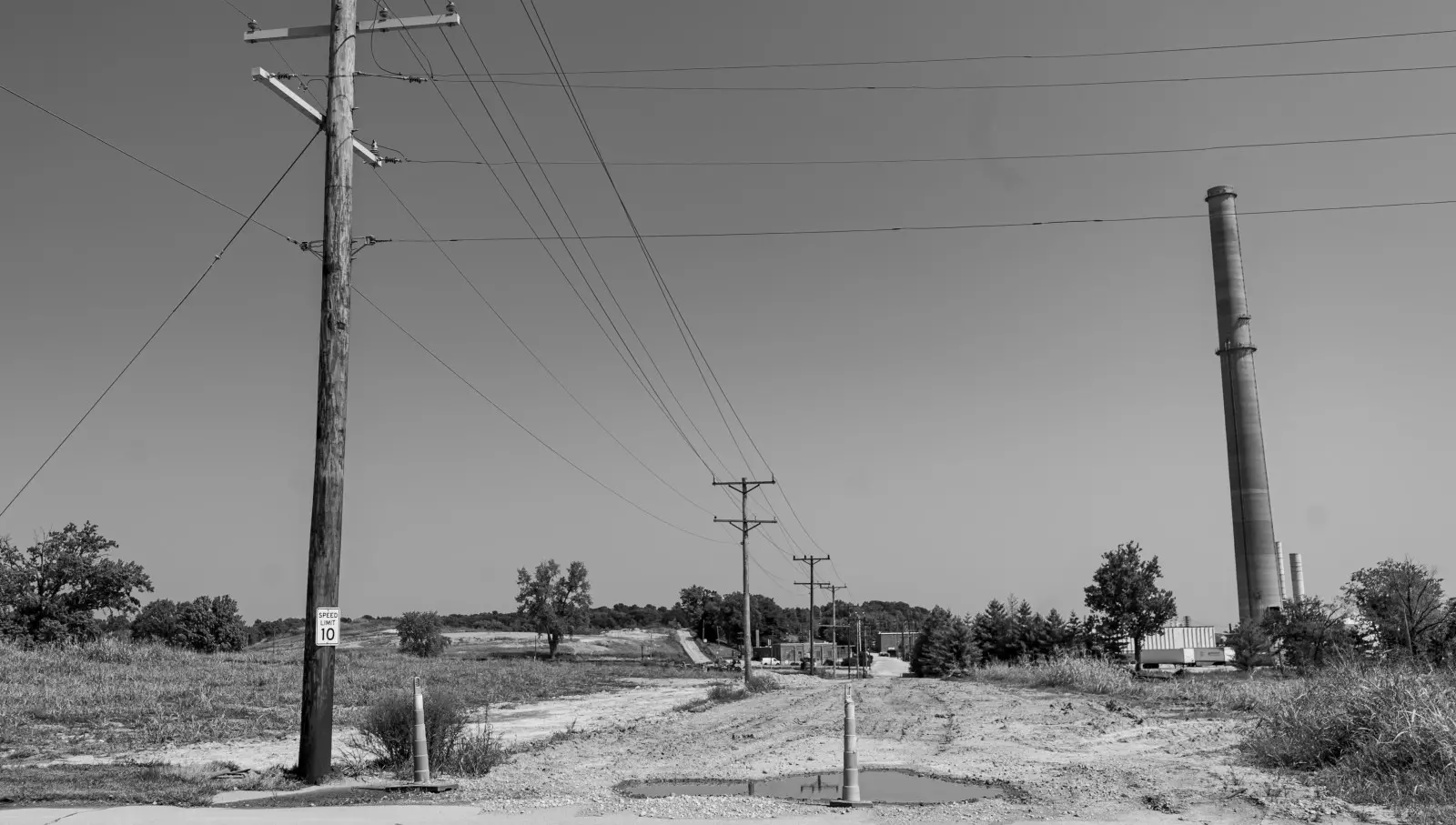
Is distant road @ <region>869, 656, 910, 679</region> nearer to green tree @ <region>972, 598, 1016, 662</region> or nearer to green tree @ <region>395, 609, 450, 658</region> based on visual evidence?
green tree @ <region>972, 598, 1016, 662</region>

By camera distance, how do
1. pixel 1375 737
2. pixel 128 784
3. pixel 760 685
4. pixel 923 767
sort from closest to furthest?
pixel 128 784, pixel 1375 737, pixel 923 767, pixel 760 685

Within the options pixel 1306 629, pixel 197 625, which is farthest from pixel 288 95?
pixel 197 625

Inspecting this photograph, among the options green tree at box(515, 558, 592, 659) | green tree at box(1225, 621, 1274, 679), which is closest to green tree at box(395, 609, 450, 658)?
green tree at box(515, 558, 592, 659)

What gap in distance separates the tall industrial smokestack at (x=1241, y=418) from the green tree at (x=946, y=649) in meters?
20.6

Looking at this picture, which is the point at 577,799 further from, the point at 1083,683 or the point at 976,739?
the point at 1083,683

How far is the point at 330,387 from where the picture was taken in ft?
Answer: 41.8

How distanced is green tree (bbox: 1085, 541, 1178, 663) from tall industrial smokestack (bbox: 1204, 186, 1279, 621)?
7.52 meters

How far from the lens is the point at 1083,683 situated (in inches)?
1423

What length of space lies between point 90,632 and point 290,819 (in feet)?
213

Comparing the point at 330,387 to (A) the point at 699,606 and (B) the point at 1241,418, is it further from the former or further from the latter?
(A) the point at 699,606

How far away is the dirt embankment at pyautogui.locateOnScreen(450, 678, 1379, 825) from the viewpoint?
9.86m

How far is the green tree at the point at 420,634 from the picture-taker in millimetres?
82375

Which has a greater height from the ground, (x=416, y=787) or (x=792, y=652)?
(x=416, y=787)

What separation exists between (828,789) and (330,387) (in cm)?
758
